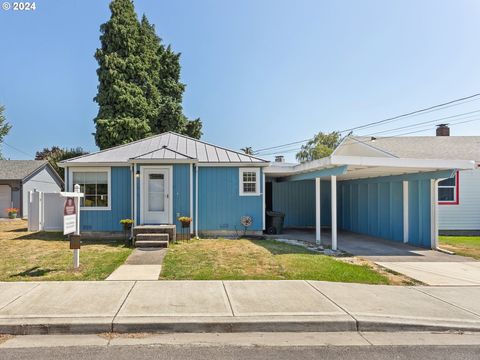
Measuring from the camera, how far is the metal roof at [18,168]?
2389cm

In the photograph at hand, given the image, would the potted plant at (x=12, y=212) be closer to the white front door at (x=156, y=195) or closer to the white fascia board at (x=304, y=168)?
the white front door at (x=156, y=195)

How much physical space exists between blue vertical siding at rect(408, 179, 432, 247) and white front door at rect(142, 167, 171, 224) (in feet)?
27.3

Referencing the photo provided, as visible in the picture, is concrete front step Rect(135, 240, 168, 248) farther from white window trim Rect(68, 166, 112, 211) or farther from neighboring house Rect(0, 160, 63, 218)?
neighboring house Rect(0, 160, 63, 218)

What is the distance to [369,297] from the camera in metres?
5.53

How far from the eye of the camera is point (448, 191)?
14844 millimetres

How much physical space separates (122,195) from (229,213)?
155 inches

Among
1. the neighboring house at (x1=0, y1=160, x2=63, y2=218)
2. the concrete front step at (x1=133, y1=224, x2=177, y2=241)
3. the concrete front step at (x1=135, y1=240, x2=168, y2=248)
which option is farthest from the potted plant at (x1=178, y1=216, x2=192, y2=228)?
the neighboring house at (x1=0, y1=160, x2=63, y2=218)

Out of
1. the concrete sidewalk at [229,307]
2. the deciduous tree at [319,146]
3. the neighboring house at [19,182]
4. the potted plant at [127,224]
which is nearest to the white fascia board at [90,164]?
the potted plant at [127,224]

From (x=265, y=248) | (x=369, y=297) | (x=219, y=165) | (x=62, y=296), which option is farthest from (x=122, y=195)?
(x=369, y=297)

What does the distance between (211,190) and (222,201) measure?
1.89 feet

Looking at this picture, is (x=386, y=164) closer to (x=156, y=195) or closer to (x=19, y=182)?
(x=156, y=195)

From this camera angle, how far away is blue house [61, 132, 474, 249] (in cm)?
1127

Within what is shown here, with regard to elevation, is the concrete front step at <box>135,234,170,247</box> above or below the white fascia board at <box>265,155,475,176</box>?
below

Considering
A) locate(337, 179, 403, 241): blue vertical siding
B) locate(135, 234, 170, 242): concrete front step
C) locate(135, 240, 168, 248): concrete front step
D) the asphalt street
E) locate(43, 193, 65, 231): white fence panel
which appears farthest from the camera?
Result: locate(43, 193, 65, 231): white fence panel
